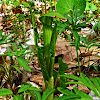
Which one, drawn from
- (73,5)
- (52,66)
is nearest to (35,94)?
(52,66)

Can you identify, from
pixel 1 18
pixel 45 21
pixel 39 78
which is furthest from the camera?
pixel 1 18

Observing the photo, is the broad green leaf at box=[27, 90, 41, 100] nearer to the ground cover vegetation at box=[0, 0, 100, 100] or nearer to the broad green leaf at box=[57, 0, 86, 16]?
the ground cover vegetation at box=[0, 0, 100, 100]

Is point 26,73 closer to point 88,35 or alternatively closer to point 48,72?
point 48,72

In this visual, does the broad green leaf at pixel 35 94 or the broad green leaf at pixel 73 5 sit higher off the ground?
the broad green leaf at pixel 73 5

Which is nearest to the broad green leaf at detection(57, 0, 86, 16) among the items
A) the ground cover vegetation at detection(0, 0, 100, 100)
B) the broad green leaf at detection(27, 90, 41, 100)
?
the ground cover vegetation at detection(0, 0, 100, 100)

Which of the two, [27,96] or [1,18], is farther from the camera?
[1,18]

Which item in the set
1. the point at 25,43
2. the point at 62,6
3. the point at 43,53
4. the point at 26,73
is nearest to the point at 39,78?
the point at 26,73

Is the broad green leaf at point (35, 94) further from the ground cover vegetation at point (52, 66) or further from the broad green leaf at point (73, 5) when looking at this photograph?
the broad green leaf at point (73, 5)

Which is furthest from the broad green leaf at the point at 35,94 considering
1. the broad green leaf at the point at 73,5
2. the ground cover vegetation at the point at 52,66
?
the broad green leaf at the point at 73,5

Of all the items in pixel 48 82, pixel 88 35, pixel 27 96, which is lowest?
pixel 27 96

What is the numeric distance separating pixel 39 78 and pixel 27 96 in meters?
0.26

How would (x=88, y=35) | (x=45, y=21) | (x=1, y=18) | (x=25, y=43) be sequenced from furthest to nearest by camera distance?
(x=1, y=18) < (x=88, y=35) < (x=25, y=43) < (x=45, y=21)

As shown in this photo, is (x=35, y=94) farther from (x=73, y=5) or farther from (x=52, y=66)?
(x=73, y=5)

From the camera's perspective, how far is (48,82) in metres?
1.22
